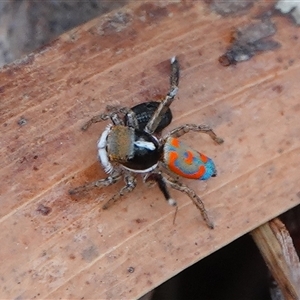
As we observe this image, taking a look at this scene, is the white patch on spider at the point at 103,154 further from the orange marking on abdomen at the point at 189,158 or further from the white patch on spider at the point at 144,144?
the orange marking on abdomen at the point at 189,158

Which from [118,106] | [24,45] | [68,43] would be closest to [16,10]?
[24,45]

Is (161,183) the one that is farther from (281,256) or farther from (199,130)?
(281,256)

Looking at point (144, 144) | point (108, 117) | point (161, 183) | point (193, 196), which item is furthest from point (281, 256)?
point (108, 117)

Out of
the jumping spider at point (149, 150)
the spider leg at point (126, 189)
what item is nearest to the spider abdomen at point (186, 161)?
the jumping spider at point (149, 150)

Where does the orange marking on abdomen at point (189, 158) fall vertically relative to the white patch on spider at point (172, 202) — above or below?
above

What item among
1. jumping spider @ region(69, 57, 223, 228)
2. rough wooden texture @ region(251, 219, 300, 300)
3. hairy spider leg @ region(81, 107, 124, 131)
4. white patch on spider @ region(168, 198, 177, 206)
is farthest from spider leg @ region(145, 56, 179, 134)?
rough wooden texture @ region(251, 219, 300, 300)

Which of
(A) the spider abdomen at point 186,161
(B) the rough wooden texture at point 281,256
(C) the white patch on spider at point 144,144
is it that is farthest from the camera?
(C) the white patch on spider at point 144,144
